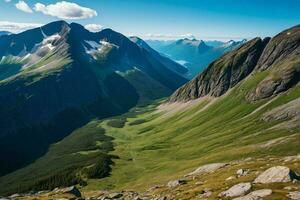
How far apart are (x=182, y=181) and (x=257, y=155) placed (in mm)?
71827

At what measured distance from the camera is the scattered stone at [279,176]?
69.9 m

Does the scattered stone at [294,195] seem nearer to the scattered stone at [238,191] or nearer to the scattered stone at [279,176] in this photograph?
the scattered stone at [279,176]

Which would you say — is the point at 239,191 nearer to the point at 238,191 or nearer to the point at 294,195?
the point at 238,191

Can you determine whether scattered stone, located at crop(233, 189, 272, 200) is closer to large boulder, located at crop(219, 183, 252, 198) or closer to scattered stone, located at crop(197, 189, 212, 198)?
large boulder, located at crop(219, 183, 252, 198)

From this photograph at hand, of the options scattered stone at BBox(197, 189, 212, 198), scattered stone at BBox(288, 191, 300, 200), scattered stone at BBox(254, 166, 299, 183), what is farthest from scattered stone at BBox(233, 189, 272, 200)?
scattered stone at BBox(197, 189, 212, 198)

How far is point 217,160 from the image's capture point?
616 ft

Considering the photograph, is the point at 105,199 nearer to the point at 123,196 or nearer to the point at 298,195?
the point at 123,196

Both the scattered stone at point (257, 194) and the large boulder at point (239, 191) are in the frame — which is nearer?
the scattered stone at point (257, 194)

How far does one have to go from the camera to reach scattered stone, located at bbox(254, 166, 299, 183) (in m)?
69.9

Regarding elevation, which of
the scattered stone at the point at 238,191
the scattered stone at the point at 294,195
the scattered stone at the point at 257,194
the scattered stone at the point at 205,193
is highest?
the scattered stone at the point at 294,195

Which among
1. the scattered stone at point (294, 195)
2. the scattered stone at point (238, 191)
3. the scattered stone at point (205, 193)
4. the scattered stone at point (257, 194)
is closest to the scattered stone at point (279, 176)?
the scattered stone at point (238, 191)

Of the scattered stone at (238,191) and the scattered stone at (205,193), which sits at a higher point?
the scattered stone at (238,191)

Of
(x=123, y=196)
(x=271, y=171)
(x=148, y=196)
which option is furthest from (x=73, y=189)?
(x=271, y=171)

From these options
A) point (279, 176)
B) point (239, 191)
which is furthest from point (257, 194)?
point (279, 176)
